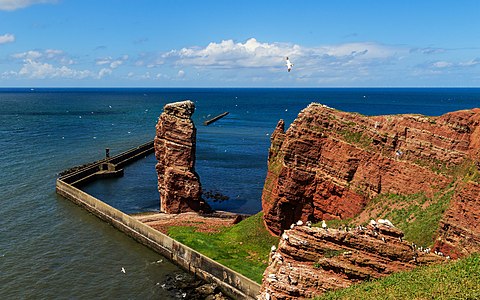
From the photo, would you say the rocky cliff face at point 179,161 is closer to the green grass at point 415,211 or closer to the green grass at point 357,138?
the green grass at point 357,138

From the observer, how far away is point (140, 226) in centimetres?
4938

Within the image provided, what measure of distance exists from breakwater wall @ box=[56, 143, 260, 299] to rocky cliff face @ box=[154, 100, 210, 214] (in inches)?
318

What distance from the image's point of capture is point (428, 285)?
20.2m

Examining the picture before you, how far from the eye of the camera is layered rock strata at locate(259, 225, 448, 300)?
931 inches

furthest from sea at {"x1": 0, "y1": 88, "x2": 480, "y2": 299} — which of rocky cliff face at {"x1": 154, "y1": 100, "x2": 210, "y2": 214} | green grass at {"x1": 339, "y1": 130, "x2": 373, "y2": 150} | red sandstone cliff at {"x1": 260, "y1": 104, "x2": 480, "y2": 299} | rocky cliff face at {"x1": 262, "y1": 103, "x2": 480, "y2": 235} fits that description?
green grass at {"x1": 339, "y1": 130, "x2": 373, "y2": 150}

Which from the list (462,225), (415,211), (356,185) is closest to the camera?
(462,225)

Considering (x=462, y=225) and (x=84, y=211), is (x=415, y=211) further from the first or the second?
(x=84, y=211)

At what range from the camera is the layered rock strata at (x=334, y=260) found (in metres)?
23.7

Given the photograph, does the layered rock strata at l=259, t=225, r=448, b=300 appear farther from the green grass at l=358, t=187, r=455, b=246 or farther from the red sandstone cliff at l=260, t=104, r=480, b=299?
the green grass at l=358, t=187, r=455, b=246

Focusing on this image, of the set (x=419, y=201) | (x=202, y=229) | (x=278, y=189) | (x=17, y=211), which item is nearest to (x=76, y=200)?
(x=17, y=211)

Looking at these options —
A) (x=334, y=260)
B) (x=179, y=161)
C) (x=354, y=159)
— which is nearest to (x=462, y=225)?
(x=334, y=260)

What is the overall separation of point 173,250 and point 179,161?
53.6 ft

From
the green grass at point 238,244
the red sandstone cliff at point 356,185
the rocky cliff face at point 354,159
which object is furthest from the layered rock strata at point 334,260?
the rocky cliff face at point 354,159

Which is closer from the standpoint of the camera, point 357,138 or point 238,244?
point 357,138
